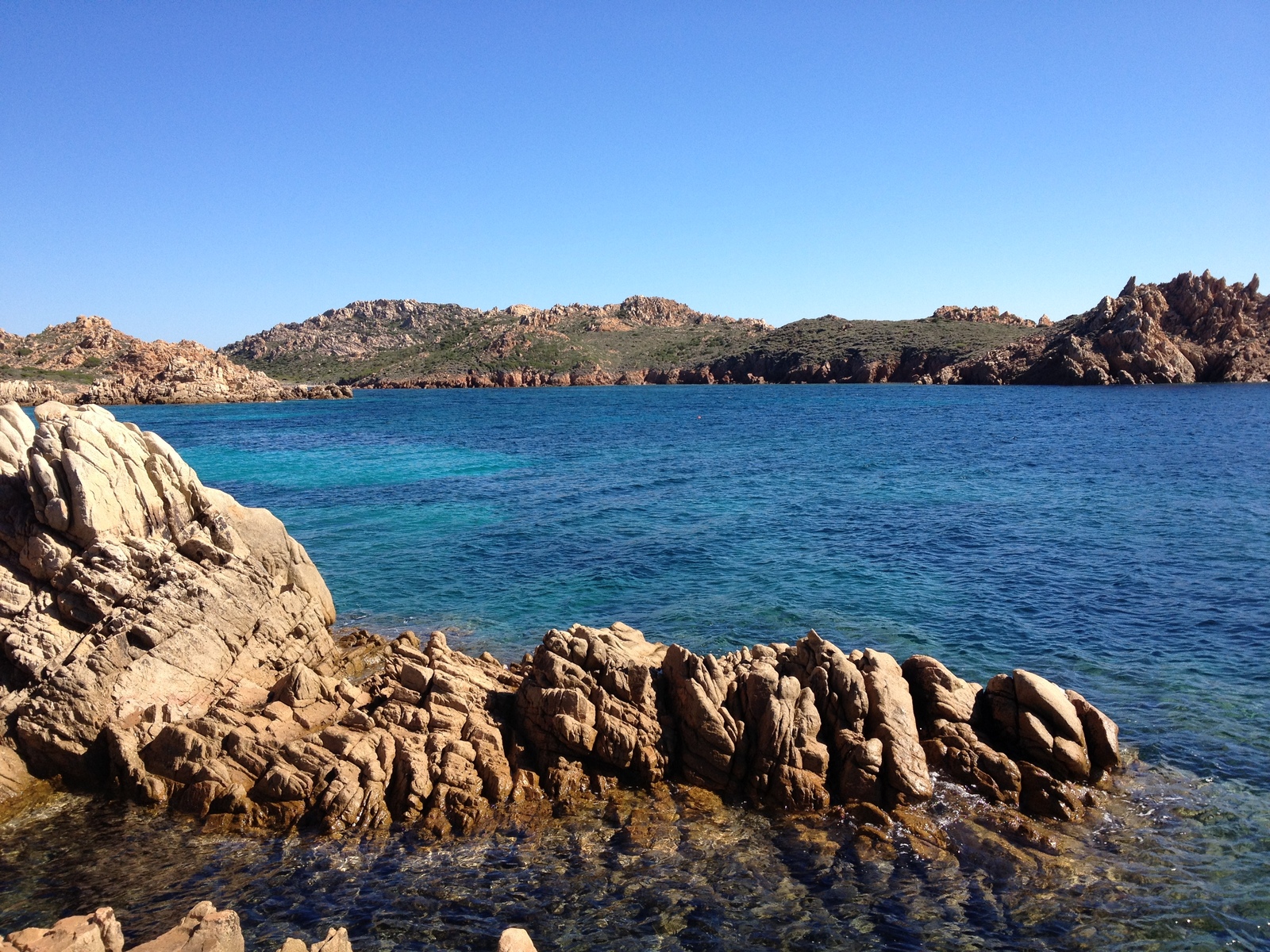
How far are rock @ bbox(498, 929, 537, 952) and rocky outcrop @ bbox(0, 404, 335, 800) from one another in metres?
8.12

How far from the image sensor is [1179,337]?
365ft

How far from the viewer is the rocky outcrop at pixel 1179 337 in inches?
4250

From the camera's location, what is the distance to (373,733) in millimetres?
13203

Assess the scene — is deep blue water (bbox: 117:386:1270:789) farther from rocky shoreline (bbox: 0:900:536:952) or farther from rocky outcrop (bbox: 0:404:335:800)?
rocky shoreline (bbox: 0:900:536:952)

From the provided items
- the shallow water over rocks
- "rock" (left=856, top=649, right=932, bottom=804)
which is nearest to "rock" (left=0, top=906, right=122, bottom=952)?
the shallow water over rocks

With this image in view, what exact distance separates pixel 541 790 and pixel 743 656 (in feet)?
15.1

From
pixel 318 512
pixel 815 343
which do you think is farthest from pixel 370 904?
pixel 815 343

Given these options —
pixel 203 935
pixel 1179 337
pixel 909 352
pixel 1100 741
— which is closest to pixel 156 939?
pixel 203 935

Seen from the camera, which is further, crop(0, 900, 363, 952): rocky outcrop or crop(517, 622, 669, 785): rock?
crop(517, 622, 669, 785): rock

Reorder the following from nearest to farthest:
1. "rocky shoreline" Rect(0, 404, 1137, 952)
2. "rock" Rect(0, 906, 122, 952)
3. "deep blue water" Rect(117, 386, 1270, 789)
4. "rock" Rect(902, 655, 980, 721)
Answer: "rock" Rect(0, 906, 122, 952) < "rocky shoreline" Rect(0, 404, 1137, 952) < "rock" Rect(902, 655, 980, 721) < "deep blue water" Rect(117, 386, 1270, 789)

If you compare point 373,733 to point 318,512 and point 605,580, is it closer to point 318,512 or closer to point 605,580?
point 605,580

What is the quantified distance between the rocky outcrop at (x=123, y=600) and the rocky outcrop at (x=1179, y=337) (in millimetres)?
122072

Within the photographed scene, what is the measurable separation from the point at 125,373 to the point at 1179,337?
161 m

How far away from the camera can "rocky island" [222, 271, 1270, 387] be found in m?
109
